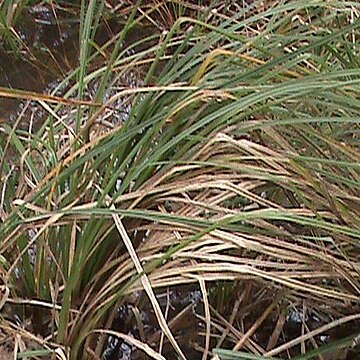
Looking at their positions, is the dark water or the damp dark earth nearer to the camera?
the damp dark earth

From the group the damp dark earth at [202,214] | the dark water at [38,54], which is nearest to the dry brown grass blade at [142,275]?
the damp dark earth at [202,214]

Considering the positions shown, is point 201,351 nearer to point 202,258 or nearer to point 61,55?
point 202,258

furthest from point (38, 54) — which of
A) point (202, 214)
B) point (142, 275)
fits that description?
point (142, 275)

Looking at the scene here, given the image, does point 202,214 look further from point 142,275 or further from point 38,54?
point 38,54

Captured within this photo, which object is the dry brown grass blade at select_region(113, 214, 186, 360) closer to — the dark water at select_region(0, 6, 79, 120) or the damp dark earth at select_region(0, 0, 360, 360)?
the damp dark earth at select_region(0, 0, 360, 360)

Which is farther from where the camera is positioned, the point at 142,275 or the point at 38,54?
the point at 38,54

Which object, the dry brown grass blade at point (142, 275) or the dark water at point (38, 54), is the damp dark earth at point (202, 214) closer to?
the dry brown grass blade at point (142, 275)

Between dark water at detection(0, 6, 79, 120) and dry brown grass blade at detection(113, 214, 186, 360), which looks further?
dark water at detection(0, 6, 79, 120)

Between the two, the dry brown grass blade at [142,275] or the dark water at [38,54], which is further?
the dark water at [38,54]

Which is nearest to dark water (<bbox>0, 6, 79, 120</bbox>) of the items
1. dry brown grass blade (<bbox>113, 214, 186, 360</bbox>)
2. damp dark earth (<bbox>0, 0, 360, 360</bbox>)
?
damp dark earth (<bbox>0, 0, 360, 360</bbox>)
